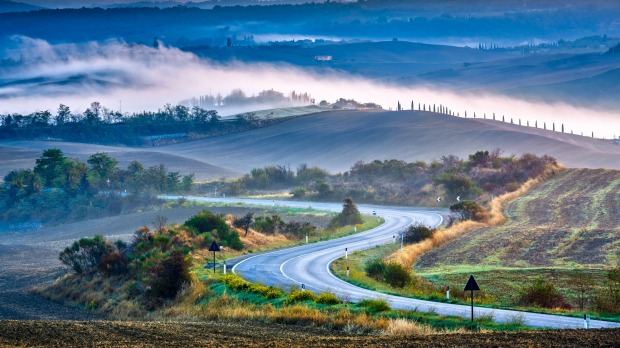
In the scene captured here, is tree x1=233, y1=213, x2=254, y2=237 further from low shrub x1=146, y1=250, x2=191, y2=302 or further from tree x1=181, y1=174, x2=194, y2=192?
tree x1=181, y1=174, x2=194, y2=192

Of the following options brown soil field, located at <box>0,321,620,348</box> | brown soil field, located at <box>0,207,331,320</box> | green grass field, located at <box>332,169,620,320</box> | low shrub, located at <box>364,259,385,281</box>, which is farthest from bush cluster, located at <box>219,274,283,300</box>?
brown soil field, located at <box>0,321,620,348</box>

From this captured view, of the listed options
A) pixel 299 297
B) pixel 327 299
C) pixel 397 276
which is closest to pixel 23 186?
pixel 397 276

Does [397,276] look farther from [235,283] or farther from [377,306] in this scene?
[377,306]

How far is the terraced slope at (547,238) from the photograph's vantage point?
52.0 m

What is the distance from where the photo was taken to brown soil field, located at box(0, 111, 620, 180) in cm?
14912

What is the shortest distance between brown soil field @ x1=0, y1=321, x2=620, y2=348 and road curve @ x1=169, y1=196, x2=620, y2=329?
5.10m

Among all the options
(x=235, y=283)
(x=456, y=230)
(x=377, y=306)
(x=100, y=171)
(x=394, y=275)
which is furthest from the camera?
(x=100, y=171)

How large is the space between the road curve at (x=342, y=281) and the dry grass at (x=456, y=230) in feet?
12.1

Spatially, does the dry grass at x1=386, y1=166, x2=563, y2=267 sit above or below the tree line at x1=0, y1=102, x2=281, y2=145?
below

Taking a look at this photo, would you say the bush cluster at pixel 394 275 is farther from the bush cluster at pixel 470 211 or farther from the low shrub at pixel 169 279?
the bush cluster at pixel 470 211

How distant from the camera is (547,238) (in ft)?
199

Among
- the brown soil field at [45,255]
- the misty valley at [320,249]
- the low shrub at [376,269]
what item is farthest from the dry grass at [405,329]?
the brown soil field at [45,255]

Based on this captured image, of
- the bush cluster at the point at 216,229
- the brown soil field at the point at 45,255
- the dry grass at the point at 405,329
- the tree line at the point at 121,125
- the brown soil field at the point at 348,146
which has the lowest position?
the brown soil field at the point at 45,255

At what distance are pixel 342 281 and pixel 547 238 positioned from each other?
58.3 feet
